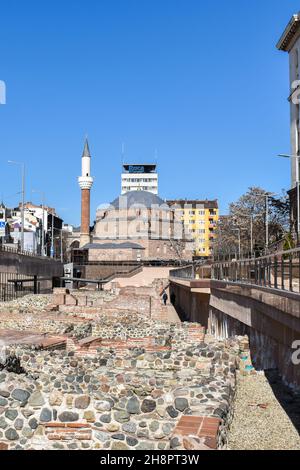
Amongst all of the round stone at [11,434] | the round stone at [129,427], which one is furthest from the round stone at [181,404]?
the round stone at [11,434]

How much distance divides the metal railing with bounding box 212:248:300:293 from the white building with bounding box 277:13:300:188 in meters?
36.0

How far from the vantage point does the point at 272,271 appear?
A: 13125 mm

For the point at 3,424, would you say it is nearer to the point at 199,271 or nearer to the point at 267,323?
the point at 267,323

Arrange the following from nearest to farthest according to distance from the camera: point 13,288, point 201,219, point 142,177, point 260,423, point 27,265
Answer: point 260,423
point 27,265
point 13,288
point 201,219
point 142,177

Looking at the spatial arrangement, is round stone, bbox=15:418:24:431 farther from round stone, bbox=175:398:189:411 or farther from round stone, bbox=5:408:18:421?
round stone, bbox=175:398:189:411

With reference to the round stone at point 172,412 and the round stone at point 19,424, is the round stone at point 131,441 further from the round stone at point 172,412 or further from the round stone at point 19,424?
the round stone at point 19,424

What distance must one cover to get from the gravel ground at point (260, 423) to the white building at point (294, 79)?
42.6 meters

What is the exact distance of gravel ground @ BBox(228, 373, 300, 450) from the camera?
30.4 feet

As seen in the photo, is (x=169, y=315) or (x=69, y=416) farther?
(x=169, y=315)

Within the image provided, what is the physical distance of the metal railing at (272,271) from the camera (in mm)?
10797

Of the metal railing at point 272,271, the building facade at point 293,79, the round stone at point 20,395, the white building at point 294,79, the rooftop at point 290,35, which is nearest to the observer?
the round stone at point 20,395

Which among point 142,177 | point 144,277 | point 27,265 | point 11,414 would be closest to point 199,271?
point 27,265

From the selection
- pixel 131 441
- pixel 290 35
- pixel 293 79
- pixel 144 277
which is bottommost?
pixel 131 441

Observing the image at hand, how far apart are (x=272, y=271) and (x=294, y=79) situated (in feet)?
157
